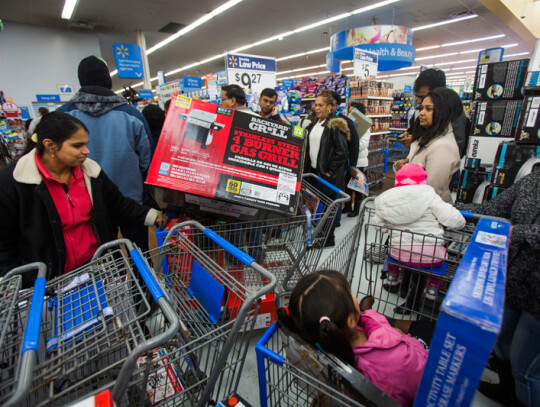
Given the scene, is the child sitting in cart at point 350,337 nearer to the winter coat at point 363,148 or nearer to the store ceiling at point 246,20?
the winter coat at point 363,148

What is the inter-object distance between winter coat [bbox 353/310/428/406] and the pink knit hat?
43.3 inches

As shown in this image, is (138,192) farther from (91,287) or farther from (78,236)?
(91,287)

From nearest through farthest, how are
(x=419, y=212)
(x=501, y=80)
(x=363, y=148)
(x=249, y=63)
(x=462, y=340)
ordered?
(x=462, y=340) → (x=419, y=212) → (x=501, y=80) → (x=249, y=63) → (x=363, y=148)

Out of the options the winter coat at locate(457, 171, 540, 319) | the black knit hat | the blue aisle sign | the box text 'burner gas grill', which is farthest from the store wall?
the winter coat at locate(457, 171, 540, 319)

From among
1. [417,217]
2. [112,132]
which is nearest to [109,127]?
[112,132]

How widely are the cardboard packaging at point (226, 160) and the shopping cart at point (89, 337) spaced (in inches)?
21.5

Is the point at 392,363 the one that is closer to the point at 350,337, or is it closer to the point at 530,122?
the point at 350,337

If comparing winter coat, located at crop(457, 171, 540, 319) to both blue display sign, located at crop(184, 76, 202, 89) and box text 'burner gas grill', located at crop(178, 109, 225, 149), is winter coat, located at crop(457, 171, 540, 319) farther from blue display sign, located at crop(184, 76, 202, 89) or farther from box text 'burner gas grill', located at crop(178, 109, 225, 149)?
blue display sign, located at crop(184, 76, 202, 89)

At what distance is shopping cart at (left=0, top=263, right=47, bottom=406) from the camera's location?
2.22 ft

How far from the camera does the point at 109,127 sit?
2.18 metres

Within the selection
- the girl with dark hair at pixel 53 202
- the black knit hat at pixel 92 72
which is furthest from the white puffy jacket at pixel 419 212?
the black knit hat at pixel 92 72

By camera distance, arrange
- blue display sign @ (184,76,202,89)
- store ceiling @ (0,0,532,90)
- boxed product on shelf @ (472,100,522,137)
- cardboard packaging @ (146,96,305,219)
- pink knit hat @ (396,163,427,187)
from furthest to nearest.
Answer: blue display sign @ (184,76,202,89) < store ceiling @ (0,0,532,90) < boxed product on shelf @ (472,100,522,137) < pink knit hat @ (396,163,427,187) < cardboard packaging @ (146,96,305,219)

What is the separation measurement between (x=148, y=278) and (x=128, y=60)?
10.6m

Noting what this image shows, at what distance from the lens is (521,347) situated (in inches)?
53.6
